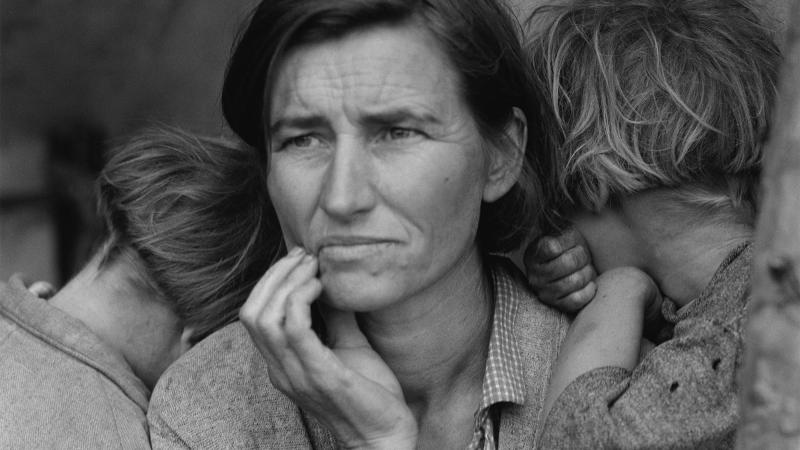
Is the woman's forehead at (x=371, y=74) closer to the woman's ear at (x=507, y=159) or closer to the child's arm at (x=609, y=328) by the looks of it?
the woman's ear at (x=507, y=159)

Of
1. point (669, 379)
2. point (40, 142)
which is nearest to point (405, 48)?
point (669, 379)

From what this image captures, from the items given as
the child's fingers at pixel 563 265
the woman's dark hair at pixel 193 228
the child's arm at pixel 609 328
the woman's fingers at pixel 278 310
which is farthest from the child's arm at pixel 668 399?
the woman's dark hair at pixel 193 228

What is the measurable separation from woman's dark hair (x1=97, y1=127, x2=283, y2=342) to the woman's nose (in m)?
0.69

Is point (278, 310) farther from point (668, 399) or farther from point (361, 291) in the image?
point (668, 399)

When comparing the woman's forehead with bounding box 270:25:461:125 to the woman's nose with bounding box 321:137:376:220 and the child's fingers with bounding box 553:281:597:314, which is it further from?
the child's fingers with bounding box 553:281:597:314

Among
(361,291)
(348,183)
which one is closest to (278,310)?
(361,291)

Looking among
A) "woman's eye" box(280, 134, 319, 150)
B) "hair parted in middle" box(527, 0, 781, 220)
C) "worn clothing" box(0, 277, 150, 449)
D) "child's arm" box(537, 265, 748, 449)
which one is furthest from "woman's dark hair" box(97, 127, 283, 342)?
"child's arm" box(537, 265, 748, 449)

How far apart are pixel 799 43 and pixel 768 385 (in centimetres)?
45

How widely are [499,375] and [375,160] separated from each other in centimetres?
63

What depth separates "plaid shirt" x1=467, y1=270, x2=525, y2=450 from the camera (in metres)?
2.89

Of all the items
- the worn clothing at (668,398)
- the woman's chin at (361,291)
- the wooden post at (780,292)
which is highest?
the wooden post at (780,292)

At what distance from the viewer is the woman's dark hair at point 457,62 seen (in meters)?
2.74

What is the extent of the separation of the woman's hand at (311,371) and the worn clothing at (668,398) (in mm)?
358

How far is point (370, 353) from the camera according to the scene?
2.87 meters
